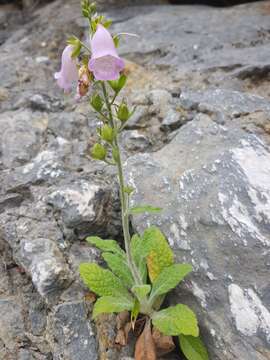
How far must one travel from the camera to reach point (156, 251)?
2.48 metres

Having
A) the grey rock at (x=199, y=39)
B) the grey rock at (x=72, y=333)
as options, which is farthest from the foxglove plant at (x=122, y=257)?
the grey rock at (x=199, y=39)

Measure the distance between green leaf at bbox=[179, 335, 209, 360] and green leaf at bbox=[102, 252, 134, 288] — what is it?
466 mm

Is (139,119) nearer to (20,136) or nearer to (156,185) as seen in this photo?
(156,185)

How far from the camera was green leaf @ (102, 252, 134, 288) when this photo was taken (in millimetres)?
2547

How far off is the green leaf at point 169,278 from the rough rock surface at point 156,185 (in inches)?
3.9

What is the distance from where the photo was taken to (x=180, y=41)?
418 cm

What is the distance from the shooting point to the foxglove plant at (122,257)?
2.16 metres

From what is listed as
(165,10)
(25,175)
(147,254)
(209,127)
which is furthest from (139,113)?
(165,10)

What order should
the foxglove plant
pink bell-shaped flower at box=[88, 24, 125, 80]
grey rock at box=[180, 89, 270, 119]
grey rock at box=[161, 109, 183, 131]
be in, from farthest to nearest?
grey rock at box=[161, 109, 183, 131] → grey rock at box=[180, 89, 270, 119] → the foxglove plant → pink bell-shaped flower at box=[88, 24, 125, 80]

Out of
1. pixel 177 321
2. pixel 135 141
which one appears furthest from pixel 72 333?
pixel 135 141

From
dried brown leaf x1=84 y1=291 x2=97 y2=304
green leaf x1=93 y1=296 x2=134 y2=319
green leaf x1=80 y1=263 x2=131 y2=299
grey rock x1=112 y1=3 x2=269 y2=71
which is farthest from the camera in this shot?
grey rock x1=112 y1=3 x2=269 y2=71

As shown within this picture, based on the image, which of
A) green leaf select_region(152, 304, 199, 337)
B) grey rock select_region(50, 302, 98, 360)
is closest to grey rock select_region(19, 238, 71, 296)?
grey rock select_region(50, 302, 98, 360)

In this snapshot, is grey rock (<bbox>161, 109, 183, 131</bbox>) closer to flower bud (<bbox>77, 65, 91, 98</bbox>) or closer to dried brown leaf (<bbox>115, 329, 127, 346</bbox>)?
flower bud (<bbox>77, 65, 91, 98</bbox>)

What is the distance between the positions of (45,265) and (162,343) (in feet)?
2.69
